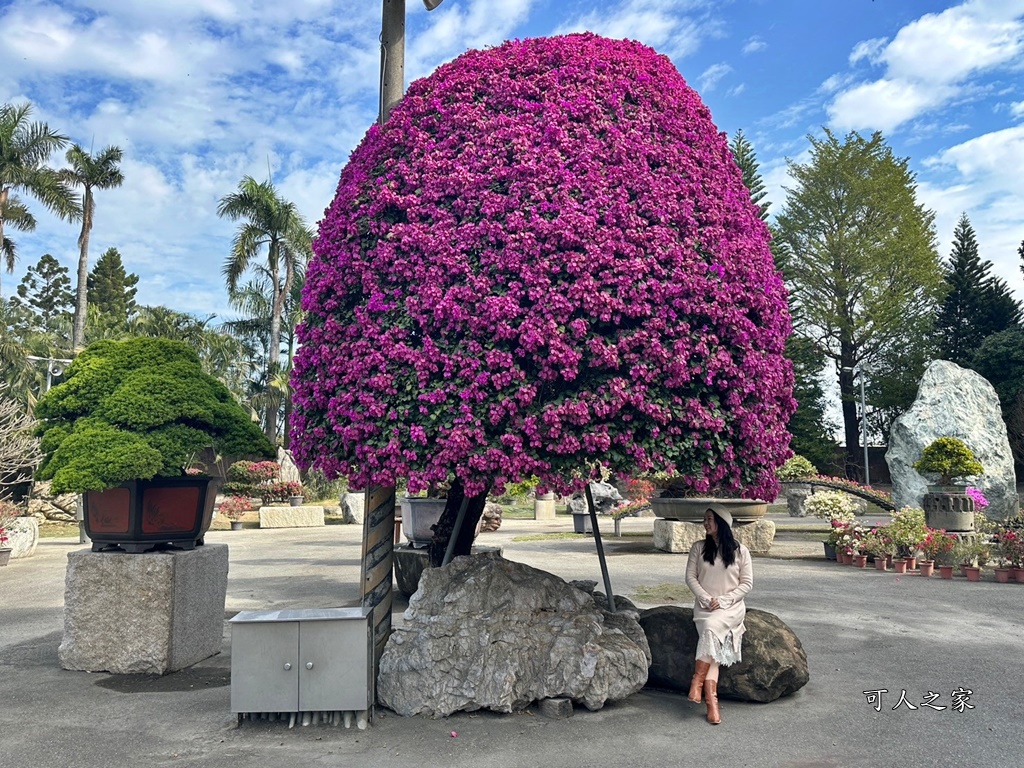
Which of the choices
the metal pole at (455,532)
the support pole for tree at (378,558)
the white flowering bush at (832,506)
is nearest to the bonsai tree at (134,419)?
the support pole for tree at (378,558)

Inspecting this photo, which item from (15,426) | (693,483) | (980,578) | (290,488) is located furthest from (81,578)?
(290,488)

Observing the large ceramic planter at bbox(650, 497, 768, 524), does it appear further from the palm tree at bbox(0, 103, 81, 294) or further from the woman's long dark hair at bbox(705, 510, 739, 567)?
the palm tree at bbox(0, 103, 81, 294)

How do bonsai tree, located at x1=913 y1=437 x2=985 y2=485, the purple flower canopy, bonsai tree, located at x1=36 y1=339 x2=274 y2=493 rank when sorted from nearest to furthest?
the purple flower canopy → bonsai tree, located at x1=36 y1=339 x2=274 y2=493 → bonsai tree, located at x1=913 y1=437 x2=985 y2=485

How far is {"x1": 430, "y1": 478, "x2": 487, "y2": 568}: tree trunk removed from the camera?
267 inches

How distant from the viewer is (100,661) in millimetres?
6395

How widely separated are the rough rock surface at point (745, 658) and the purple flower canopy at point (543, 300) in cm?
104

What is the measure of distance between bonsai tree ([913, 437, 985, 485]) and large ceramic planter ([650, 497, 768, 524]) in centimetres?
338

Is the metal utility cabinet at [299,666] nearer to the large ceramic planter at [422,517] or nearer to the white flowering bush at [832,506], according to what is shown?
the large ceramic planter at [422,517]

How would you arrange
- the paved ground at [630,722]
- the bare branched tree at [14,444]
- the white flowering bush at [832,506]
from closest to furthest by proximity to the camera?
the paved ground at [630,722], the white flowering bush at [832,506], the bare branched tree at [14,444]

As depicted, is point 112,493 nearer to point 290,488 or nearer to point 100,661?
point 100,661

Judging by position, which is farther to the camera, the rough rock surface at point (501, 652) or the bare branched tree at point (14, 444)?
the bare branched tree at point (14, 444)

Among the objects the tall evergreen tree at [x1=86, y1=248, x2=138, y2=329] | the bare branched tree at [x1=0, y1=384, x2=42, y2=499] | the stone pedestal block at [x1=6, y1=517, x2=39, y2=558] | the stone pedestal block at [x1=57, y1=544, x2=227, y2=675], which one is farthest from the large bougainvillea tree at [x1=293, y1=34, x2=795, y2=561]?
the tall evergreen tree at [x1=86, y1=248, x2=138, y2=329]

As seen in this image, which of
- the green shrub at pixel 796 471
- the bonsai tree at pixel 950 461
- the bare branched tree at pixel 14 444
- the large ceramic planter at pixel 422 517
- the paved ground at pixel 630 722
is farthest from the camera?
the green shrub at pixel 796 471

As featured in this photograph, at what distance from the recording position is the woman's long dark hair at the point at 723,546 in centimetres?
538
